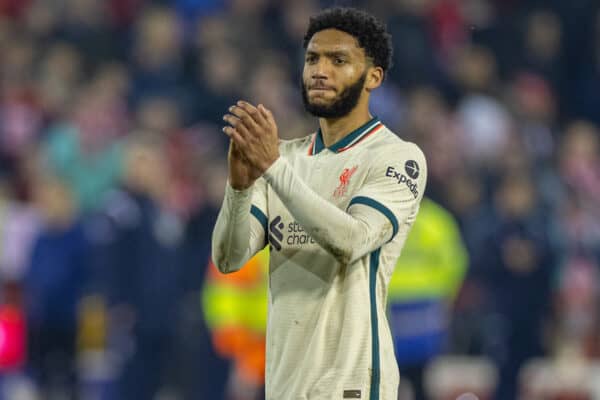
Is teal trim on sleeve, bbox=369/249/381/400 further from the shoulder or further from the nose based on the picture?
the nose

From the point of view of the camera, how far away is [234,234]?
5.03 m

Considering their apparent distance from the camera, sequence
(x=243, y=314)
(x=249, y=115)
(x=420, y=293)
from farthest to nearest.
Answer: (x=243, y=314) → (x=420, y=293) → (x=249, y=115)

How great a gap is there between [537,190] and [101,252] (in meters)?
4.05

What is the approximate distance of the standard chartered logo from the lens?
5035 mm

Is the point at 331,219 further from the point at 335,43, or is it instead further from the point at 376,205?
the point at 335,43

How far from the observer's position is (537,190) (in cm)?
1295

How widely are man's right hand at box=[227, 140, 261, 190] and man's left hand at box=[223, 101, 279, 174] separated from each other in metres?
0.06

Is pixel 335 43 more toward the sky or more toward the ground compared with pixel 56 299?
more toward the sky

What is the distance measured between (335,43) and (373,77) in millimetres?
193

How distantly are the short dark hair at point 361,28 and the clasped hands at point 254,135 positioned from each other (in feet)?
1.85

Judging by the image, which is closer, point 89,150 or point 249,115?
point 249,115

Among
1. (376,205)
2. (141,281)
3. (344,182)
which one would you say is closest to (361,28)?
(344,182)

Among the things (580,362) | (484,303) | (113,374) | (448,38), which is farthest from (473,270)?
(448,38)

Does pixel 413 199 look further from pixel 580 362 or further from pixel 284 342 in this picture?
pixel 580 362
